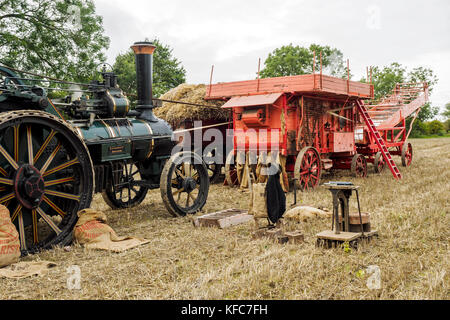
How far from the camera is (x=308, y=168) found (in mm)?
9781

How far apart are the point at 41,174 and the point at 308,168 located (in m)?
6.35

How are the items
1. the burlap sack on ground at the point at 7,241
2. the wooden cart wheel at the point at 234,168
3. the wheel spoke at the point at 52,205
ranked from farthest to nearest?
the wooden cart wheel at the point at 234,168
the wheel spoke at the point at 52,205
the burlap sack on ground at the point at 7,241

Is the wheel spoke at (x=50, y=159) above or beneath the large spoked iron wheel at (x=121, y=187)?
above

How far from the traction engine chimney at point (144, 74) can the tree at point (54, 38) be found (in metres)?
11.2

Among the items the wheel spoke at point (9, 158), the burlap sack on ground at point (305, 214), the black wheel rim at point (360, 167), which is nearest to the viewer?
the wheel spoke at point (9, 158)

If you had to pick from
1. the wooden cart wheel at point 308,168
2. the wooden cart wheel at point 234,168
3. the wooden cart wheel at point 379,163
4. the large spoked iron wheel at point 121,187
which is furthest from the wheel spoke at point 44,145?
the wooden cart wheel at point 379,163

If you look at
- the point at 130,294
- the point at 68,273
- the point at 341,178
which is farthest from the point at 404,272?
the point at 341,178

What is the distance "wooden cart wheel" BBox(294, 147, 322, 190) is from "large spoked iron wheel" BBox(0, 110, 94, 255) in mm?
5190

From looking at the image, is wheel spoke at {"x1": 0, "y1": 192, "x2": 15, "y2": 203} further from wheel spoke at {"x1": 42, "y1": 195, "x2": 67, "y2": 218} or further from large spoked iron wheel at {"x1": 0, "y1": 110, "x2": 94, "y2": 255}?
wheel spoke at {"x1": 42, "y1": 195, "x2": 67, "y2": 218}

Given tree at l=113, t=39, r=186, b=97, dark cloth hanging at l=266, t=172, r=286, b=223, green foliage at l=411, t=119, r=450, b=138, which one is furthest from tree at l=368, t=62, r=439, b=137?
dark cloth hanging at l=266, t=172, r=286, b=223

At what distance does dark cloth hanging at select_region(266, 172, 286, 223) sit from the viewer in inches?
211

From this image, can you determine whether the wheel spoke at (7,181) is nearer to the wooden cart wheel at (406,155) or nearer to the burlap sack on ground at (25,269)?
the burlap sack on ground at (25,269)

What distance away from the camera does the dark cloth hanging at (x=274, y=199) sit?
5352 mm
